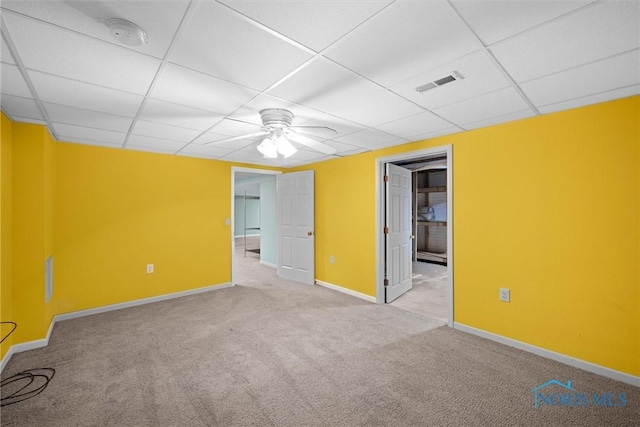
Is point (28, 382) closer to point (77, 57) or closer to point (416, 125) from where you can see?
point (77, 57)

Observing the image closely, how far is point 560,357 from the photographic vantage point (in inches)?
95.4

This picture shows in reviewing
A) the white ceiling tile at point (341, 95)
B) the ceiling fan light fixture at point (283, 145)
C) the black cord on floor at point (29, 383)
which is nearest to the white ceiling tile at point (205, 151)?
the ceiling fan light fixture at point (283, 145)

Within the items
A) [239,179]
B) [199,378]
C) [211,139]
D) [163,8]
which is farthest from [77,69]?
[239,179]

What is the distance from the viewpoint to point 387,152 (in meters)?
3.83

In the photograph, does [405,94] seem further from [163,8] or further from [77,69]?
[77,69]

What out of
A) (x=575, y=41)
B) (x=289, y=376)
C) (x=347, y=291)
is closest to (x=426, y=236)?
(x=347, y=291)

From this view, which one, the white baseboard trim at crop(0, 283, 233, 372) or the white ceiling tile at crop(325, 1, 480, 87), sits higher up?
the white ceiling tile at crop(325, 1, 480, 87)

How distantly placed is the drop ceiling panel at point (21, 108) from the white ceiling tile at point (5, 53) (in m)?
0.71

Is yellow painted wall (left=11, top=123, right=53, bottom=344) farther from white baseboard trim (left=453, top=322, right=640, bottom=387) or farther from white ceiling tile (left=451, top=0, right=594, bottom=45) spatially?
white baseboard trim (left=453, top=322, right=640, bottom=387)

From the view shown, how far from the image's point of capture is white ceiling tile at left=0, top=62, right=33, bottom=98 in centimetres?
163

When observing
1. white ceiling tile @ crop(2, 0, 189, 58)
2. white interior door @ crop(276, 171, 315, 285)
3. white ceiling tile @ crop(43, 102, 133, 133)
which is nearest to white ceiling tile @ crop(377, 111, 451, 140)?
white ceiling tile @ crop(2, 0, 189, 58)

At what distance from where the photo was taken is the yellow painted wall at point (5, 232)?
2.33 m

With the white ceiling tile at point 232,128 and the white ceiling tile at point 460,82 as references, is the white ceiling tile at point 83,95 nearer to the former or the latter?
the white ceiling tile at point 232,128

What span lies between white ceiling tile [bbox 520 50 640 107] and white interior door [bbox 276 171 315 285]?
3381mm
